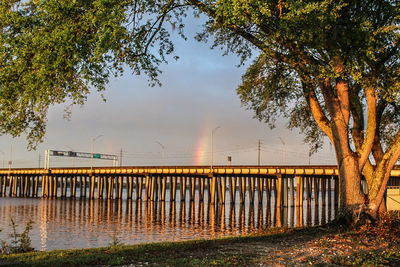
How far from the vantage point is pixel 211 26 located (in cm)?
1902

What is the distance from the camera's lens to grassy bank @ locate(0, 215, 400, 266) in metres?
9.80

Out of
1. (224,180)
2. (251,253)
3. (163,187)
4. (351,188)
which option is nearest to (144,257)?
(251,253)

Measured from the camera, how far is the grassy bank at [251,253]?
32.2 feet

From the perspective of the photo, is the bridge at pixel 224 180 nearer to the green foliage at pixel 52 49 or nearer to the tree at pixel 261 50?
the tree at pixel 261 50

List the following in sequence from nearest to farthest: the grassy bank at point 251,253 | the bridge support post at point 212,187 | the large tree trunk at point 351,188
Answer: the grassy bank at point 251,253 < the large tree trunk at point 351,188 < the bridge support post at point 212,187

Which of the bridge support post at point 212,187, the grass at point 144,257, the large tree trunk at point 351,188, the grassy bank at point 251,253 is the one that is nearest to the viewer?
the grass at point 144,257

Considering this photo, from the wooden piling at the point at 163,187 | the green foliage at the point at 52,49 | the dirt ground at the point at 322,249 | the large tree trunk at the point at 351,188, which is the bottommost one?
the wooden piling at the point at 163,187

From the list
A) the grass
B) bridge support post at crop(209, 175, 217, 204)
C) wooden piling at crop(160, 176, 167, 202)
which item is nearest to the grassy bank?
the grass

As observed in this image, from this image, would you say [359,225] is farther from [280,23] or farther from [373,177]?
[280,23]

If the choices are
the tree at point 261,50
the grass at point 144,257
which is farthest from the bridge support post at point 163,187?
the grass at point 144,257

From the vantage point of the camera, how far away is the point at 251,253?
36.4ft

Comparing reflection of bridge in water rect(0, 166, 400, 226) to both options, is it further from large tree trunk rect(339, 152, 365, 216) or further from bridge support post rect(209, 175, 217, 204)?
large tree trunk rect(339, 152, 365, 216)

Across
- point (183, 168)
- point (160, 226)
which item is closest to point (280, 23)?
point (160, 226)

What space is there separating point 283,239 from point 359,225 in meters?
3.45
